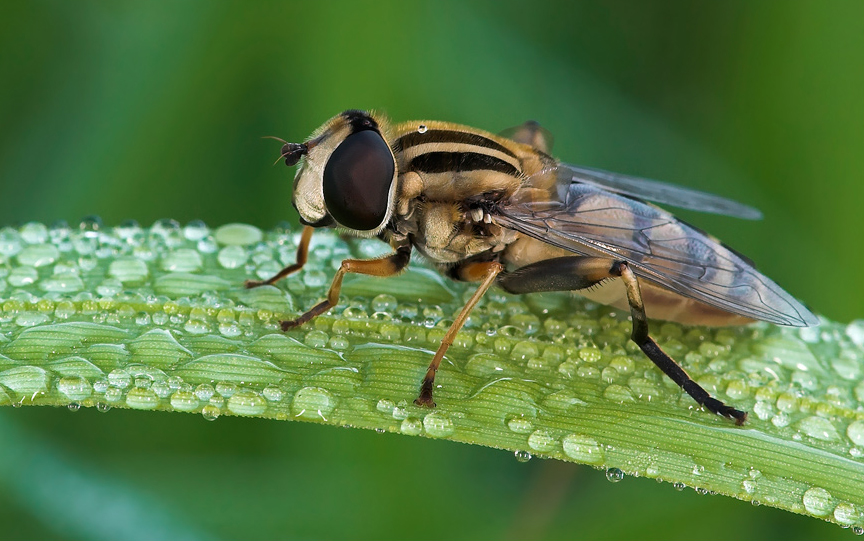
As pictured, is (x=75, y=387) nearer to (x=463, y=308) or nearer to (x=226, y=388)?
(x=226, y=388)

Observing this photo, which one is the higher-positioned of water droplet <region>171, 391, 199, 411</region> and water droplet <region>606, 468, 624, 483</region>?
water droplet <region>171, 391, 199, 411</region>

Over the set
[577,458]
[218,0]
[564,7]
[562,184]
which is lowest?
[577,458]

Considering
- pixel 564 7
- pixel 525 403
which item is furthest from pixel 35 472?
pixel 564 7

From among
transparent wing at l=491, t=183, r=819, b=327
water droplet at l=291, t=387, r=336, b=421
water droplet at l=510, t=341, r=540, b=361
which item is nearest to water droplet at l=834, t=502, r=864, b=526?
transparent wing at l=491, t=183, r=819, b=327

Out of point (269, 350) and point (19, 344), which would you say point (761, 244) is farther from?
point (19, 344)

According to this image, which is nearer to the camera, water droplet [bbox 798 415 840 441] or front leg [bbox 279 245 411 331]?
water droplet [bbox 798 415 840 441]

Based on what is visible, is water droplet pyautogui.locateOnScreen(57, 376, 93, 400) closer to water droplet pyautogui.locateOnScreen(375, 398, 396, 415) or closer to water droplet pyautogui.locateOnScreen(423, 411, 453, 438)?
water droplet pyautogui.locateOnScreen(375, 398, 396, 415)

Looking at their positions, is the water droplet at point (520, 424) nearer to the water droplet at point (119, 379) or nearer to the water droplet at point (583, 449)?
the water droplet at point (583, 449)
